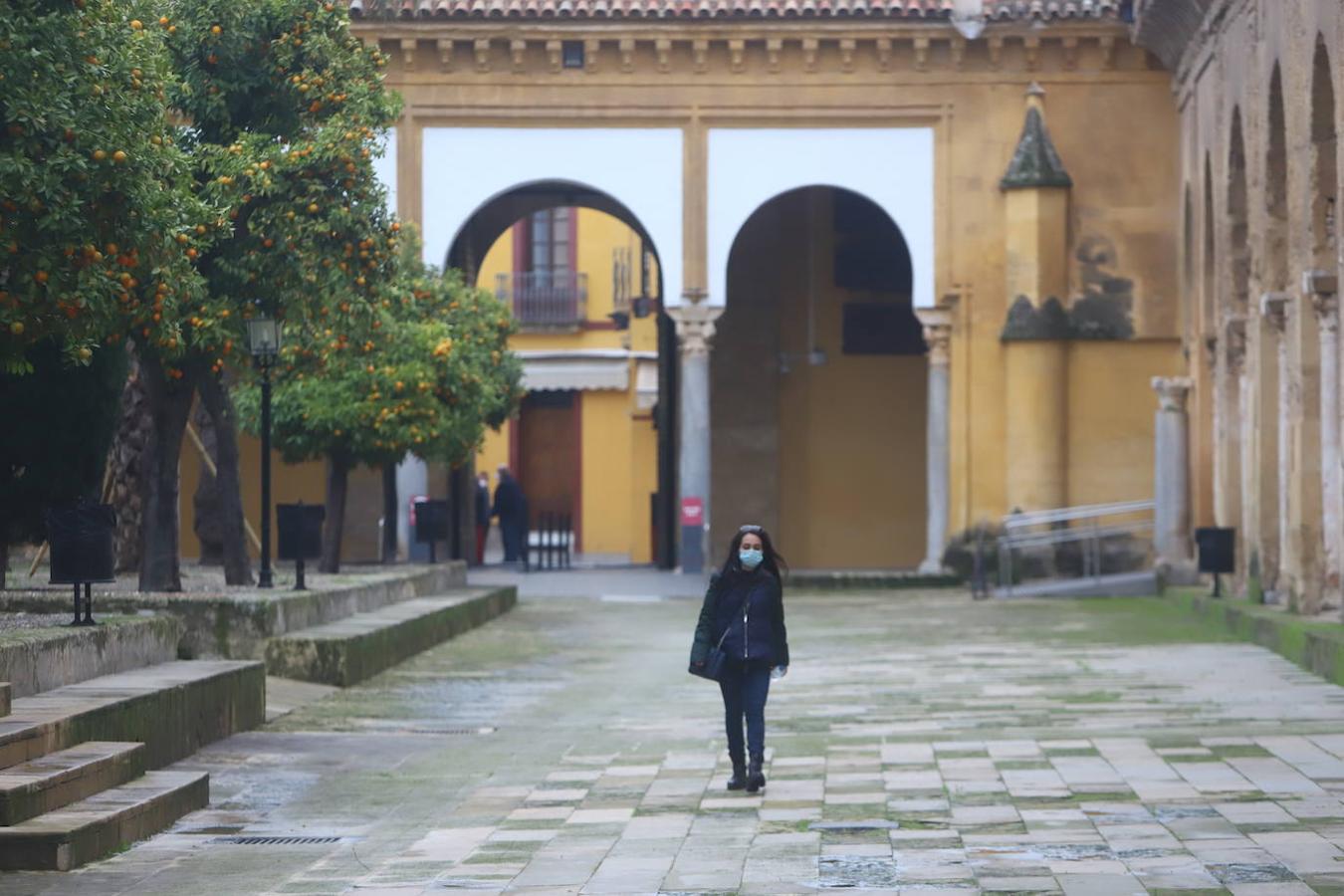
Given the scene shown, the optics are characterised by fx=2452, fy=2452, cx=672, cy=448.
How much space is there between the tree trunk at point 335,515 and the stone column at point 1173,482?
33.3 ft

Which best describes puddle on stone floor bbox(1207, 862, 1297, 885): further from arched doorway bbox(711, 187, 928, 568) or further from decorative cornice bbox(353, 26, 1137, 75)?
arched doorway bbox(711, 187, 928, 568)

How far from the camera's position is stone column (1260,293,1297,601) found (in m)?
21.0

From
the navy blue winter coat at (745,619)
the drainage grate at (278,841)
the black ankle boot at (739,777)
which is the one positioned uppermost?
the navy blue winter coat at (745,619)

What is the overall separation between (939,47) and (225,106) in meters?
15.2

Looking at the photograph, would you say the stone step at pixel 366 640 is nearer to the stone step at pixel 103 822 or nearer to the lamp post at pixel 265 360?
the lamp post at pixel 265 360

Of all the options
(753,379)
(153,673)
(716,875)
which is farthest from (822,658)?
(753,379)

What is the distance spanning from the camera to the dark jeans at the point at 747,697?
466 inches

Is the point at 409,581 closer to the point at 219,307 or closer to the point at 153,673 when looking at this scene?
the point at 219,307

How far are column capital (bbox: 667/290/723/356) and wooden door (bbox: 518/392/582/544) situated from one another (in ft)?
62.1

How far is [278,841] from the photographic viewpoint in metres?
10.4

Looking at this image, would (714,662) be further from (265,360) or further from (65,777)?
(265,360)

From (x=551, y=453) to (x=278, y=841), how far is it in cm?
4081

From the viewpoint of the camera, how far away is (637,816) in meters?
10.9

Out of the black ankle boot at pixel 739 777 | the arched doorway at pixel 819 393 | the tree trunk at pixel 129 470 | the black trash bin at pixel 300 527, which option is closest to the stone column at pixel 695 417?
the arched doorway at pixel 819 393
